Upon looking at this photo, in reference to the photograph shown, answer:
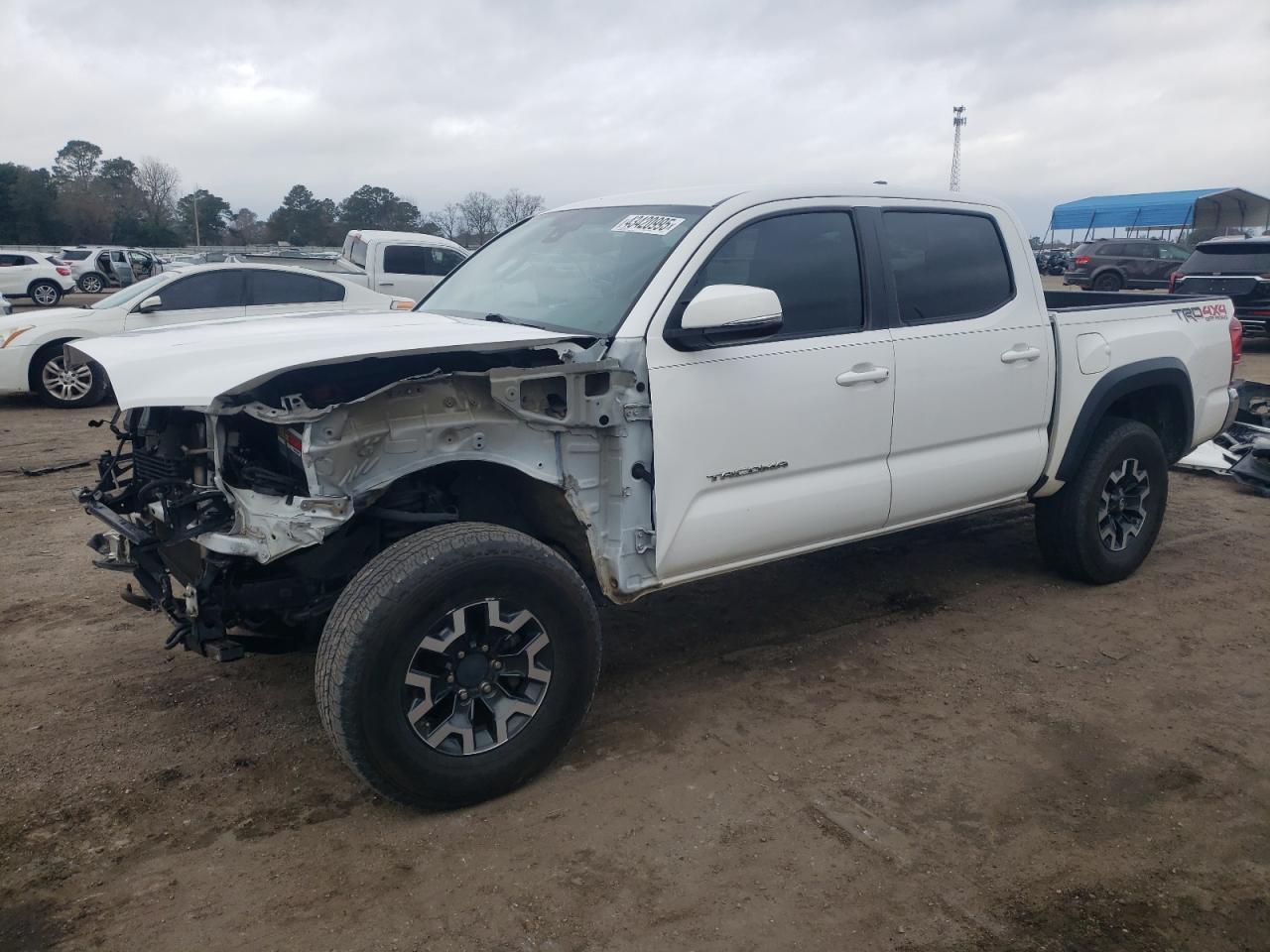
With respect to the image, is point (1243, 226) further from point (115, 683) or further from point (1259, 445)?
point (115, 683)

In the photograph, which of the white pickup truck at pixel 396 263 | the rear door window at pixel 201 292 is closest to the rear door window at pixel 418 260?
the white pickup truck at pixel 396 263

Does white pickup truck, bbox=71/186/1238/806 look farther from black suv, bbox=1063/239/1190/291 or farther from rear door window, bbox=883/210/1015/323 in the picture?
→ black suv, bbox=1063/239/1190/291

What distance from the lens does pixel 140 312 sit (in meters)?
10.4

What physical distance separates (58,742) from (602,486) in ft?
7.10

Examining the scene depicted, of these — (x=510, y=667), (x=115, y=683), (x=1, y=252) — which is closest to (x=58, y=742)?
(x=115, y=683)

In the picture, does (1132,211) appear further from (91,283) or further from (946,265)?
(946,265)

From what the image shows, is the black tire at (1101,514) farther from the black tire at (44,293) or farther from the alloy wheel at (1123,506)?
the black tire at (44,293)

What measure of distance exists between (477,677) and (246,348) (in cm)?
128

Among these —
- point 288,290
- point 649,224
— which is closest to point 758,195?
point 649,224

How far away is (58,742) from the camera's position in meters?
3.56

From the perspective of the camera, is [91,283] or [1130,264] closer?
[1130,264]

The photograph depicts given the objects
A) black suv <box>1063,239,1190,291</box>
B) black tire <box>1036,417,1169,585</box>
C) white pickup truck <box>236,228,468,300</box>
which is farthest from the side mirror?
black suv <box>1063,239,1190,291</box>

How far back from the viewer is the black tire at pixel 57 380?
1029 centimetres

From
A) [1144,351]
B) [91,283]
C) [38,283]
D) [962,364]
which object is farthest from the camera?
[91,283]
